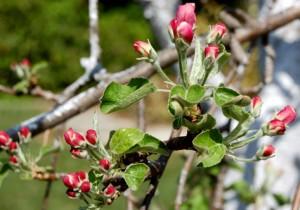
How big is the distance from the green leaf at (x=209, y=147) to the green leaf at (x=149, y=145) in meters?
0.05

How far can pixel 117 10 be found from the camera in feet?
44.8

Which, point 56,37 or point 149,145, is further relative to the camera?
point 56,37

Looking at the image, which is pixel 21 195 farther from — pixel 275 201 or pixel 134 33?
pixel 275 201

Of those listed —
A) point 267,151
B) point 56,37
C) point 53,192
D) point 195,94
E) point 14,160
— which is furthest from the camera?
point 56,37

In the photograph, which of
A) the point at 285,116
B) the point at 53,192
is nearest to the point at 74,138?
the point at 285,116

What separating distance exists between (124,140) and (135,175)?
1.6 inches

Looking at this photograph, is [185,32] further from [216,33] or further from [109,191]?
[109,191]

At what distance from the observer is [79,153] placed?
950 mm

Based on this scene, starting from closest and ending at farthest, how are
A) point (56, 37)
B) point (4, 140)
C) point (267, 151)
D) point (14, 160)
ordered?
1. point (267, 151)
2. point (4, 140)
3. point (14, 160)
4. point (56, 37)

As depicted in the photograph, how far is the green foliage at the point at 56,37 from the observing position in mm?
12297

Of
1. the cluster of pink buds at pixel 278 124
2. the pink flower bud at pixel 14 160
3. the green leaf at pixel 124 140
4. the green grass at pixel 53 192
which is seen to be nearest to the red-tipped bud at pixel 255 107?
the cluster of pink buds at pixel 278 124

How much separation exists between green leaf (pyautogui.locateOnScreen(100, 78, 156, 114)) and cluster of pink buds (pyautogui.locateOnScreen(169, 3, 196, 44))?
0.07 m

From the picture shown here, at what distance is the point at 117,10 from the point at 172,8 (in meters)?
11.7

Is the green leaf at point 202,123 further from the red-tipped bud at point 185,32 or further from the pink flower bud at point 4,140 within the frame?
the pink flower bud at point 4,140
